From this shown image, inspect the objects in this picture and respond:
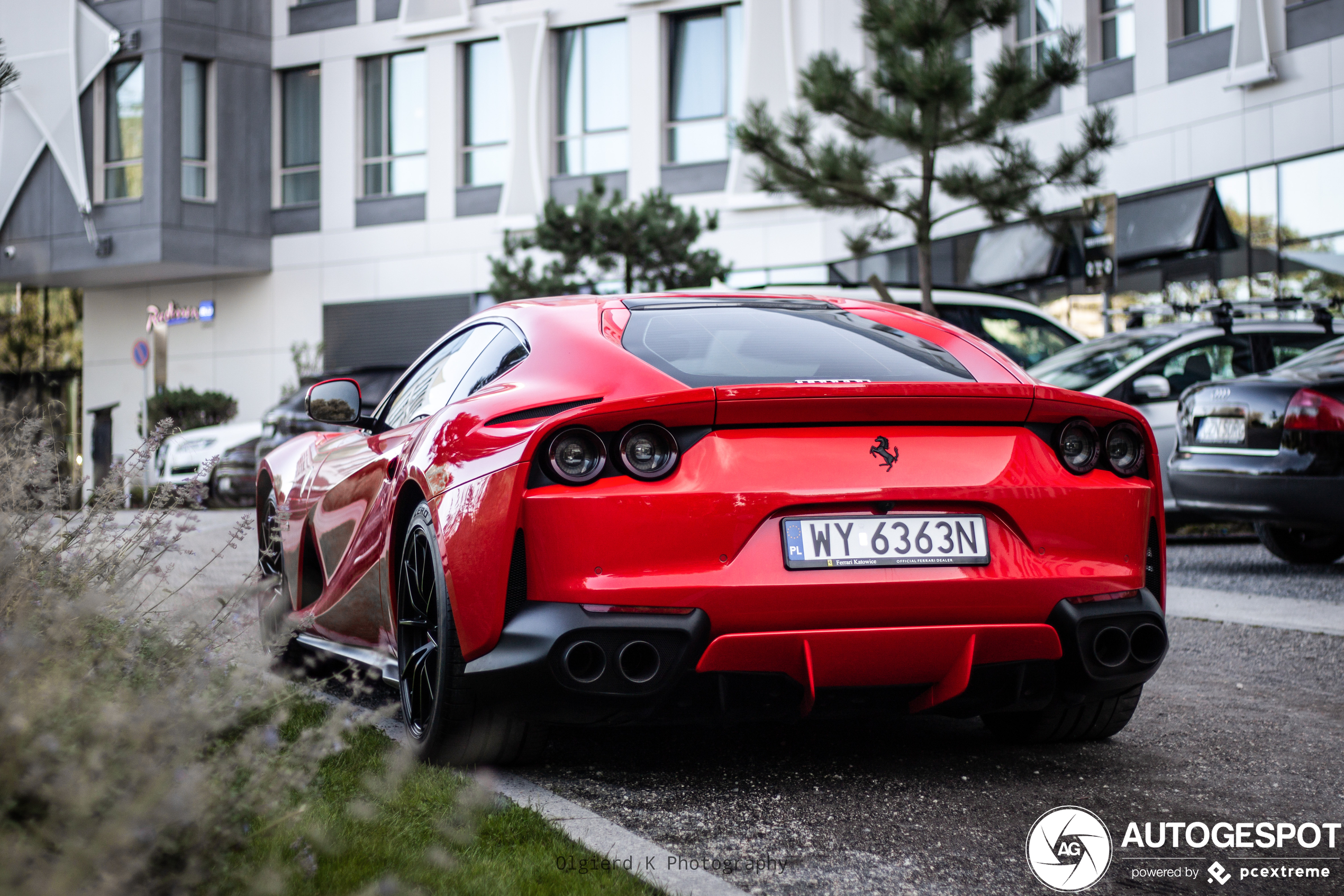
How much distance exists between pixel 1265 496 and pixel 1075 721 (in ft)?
15.2

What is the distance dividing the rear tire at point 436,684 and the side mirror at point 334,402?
0.86 metres

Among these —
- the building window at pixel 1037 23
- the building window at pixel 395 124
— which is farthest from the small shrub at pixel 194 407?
the building window at pixel 1037 23

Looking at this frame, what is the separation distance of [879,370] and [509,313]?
4.08 ft

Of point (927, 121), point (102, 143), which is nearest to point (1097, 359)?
point (927, 121)

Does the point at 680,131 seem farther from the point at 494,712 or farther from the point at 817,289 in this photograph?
the point at 494,712

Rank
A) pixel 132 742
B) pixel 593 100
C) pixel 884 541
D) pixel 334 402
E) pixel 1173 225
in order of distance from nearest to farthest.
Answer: pixel 132 742, pixel 884 541, pixel 334 402, pixel 1173 225, pixel 593 100

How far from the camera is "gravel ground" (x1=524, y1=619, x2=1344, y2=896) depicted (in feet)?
10.1

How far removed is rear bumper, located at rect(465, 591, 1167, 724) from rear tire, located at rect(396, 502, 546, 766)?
96 millimetres

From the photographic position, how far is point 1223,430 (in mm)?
8688

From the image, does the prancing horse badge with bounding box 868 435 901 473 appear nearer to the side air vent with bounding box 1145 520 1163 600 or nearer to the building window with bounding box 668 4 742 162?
the side air vent with bounding box 1145 520 1163 600

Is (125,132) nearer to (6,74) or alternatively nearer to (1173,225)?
(1173,225)

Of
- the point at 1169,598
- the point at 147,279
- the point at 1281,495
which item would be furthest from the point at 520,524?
the point at 147,279

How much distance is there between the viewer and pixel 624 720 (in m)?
3.54

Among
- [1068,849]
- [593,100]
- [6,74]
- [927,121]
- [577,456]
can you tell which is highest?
[593,100]
